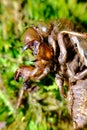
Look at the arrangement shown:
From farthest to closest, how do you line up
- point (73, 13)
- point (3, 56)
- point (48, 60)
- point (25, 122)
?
1. point (73, 13)
2. point (3, 56)
3. point (25, 122)
4. point (48, 60)

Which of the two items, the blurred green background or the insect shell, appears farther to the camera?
the blurred green background

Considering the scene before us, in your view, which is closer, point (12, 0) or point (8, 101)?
point (8, 101)

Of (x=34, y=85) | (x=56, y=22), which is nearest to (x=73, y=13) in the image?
(x=34, y=85)

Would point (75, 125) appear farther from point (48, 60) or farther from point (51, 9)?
point (51, 9)

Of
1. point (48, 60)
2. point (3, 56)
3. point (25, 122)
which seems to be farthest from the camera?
point (3, 56)

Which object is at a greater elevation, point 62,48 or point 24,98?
point 62,48

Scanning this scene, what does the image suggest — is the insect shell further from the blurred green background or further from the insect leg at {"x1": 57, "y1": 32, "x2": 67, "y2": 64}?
the blurred green background

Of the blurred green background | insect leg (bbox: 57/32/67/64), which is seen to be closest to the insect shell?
insect leg (bbox: 57/32/67/64)

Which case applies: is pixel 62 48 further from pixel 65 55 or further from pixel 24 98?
pixel 24 98

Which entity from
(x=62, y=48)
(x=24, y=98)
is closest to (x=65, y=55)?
(x=62, y=48)
